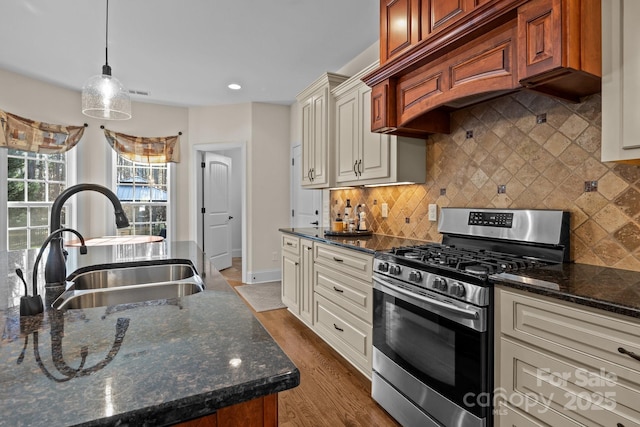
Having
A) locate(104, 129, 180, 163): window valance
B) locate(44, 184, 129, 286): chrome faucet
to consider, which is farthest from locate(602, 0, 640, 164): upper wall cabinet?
locate(104, 129, 180, 163): window valance

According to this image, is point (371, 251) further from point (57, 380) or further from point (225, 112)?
point (225, 112)

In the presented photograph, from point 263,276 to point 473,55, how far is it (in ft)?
13.7

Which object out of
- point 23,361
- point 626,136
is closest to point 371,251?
point 626,136

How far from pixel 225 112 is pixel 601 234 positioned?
4822 millimetres

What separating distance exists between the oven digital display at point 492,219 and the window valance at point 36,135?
4.71m

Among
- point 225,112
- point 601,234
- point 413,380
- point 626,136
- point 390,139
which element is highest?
point 225,112

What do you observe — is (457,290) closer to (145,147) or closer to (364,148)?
(364,148)

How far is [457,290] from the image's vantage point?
148 cm

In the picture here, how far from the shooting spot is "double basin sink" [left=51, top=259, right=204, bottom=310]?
1.24m

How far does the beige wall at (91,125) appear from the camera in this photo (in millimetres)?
3916

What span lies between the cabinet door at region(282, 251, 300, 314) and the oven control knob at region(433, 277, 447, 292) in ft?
5.99

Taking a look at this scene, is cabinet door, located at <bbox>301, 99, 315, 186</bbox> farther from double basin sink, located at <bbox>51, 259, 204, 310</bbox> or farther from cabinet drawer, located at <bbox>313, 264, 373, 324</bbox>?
Result: double basin sink, located at <bbox>51, 259, 204, 310</bbox>

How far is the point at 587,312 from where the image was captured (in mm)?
1080

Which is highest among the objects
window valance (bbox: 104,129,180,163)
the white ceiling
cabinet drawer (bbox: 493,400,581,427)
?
the white ceiling
